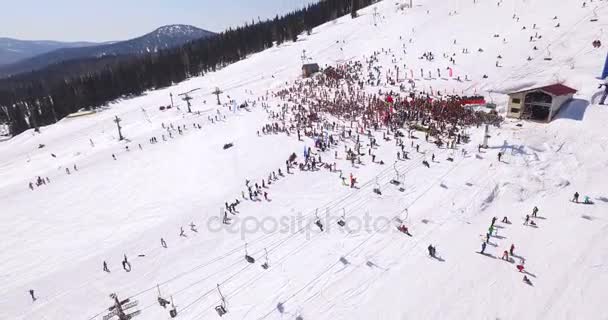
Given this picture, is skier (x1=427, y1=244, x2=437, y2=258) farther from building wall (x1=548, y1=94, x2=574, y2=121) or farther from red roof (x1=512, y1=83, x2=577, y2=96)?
red roof (x1=512, y1=83, x2=577, y2=96)

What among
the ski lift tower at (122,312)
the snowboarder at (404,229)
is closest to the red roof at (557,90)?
the snowboarder at (404,229)

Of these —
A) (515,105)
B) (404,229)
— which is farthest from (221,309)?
(515,105)

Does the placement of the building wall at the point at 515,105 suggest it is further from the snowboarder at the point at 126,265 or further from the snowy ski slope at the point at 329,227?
the snowboarder at the point at 126,265

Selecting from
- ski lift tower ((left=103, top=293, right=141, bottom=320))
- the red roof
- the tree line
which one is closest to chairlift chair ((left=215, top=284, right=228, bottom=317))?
ski lift tower ((left=103, top=293, right=141, bottom=320))

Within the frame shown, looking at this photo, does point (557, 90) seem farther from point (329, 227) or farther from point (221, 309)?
point (221, 309)

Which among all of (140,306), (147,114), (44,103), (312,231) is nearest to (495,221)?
(312,231)

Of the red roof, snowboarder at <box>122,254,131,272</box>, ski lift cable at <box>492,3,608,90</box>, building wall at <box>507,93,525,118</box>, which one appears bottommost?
snowboarder at <box>122,254,131,272</box>
